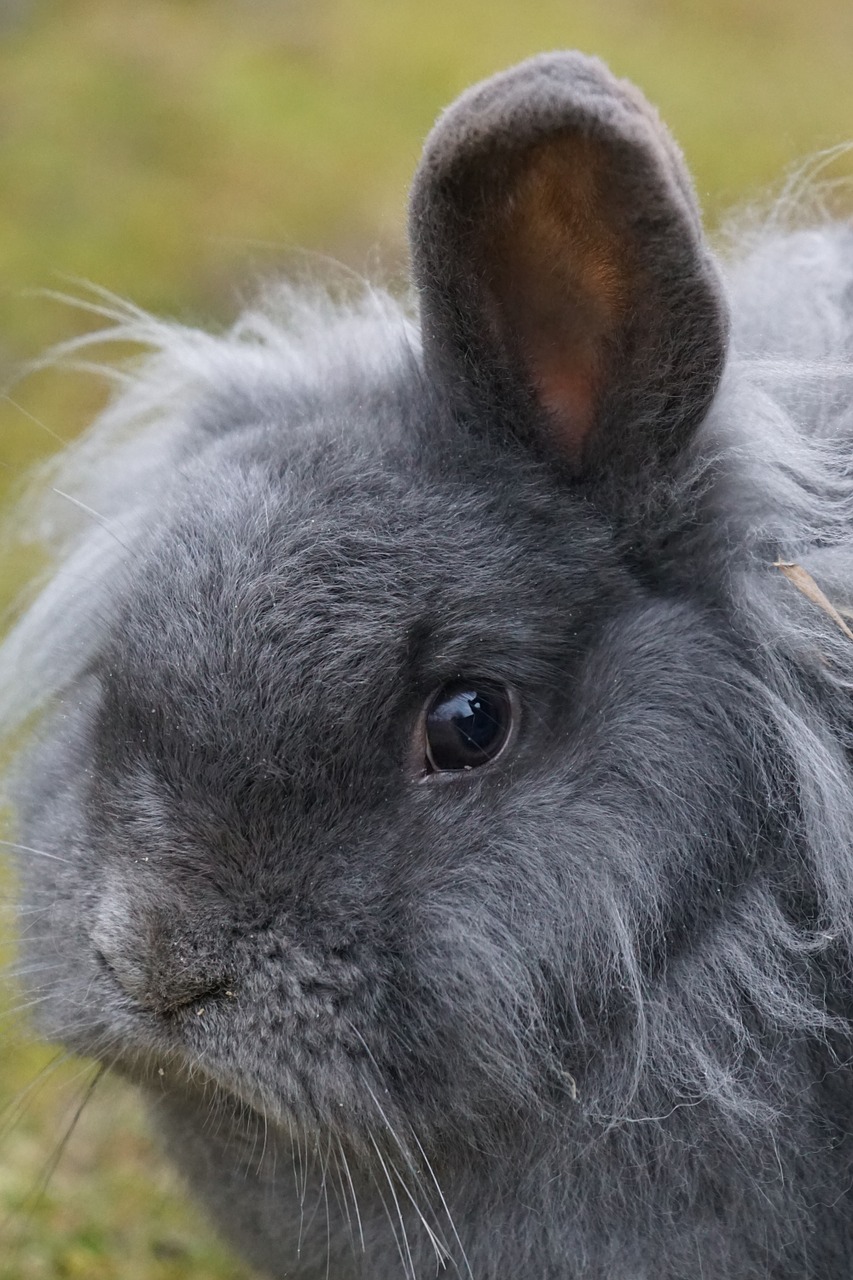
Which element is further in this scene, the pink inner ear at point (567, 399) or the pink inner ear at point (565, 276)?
the pink inner ear at point (567, 399)

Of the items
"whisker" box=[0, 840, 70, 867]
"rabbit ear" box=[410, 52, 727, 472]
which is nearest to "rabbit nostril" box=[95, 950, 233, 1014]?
"whisker" box=[0, 840, 70, 867]

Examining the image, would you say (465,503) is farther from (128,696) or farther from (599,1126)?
(599,1126)

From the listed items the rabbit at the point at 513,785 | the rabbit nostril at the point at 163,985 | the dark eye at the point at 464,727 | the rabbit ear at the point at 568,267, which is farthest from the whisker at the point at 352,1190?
the rabbit ear at the point at 568,267

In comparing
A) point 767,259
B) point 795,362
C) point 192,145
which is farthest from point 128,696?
point 192,145

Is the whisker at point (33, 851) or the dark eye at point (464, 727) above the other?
the dark eye at point (464, 727)

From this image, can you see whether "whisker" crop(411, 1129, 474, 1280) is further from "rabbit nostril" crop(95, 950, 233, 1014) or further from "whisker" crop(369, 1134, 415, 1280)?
"rabbit nostril" crop(95, 950, 233, 1014)

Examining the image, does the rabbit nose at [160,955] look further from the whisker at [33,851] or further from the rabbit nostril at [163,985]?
the whisker at [33,851]

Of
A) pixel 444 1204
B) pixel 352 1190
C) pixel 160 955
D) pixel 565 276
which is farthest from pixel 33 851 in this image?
pixel 565 276

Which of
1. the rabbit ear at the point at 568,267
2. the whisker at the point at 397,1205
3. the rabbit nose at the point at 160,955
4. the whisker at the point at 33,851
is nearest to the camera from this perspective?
the rabbit ear at the point at 568,267
